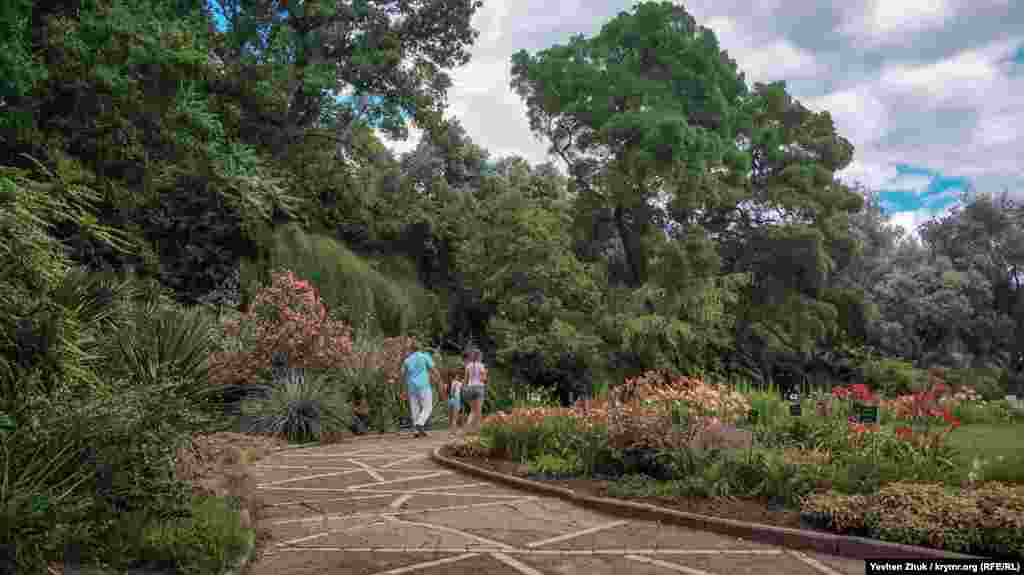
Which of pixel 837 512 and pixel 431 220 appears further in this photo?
pixel 431 220

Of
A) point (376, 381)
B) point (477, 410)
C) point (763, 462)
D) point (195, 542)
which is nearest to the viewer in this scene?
point (195, 542)

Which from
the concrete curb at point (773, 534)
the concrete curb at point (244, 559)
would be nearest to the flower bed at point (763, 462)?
the concrete curb at point (773, 534)

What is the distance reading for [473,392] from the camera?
13.9 metres

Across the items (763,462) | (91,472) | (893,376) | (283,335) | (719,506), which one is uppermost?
(283,335)

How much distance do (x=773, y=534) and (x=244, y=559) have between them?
374cm

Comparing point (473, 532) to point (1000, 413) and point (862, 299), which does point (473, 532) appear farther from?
point (862, 299)

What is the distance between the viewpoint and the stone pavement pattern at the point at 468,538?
185 inches

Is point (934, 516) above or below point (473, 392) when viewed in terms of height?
below

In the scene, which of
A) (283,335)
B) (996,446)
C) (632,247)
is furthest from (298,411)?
(632,247)

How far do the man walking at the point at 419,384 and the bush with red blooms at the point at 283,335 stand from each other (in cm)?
211

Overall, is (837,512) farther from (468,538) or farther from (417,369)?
(417,369)

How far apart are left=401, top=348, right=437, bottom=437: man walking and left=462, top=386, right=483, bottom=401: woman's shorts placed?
867mm

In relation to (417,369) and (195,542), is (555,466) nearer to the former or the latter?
(195,542)

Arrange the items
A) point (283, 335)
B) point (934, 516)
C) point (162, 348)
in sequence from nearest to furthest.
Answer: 1. point (934, 516)
2. point (162, 348)
3. point (283, 335)
